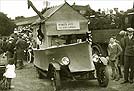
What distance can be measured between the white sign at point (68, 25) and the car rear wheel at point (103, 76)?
1734mm

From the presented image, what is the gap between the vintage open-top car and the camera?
8992 mm

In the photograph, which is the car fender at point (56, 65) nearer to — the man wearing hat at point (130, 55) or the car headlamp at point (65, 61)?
the car headlamp at point (65, 61)

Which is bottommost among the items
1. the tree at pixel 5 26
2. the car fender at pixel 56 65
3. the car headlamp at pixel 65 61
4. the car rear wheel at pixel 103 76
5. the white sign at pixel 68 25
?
the tree at pixel 5 26

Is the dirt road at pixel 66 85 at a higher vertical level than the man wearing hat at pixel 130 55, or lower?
lower

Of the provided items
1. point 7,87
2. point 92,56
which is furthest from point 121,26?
point 7,87

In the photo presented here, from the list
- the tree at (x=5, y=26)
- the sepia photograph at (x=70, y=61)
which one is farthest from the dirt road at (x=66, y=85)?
the tree at (x=5, y=26)

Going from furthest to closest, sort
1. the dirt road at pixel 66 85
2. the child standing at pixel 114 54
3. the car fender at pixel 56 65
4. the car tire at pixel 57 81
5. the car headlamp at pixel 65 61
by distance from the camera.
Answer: the child standing at pixel 114 54, the dirt road at pixel 66 85, the car headlamp at pixel 65 61, the car fender at pixel 56 65, the car tire at pixel 57 81

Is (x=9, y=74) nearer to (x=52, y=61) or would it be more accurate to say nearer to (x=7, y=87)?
(x=7, y=87)

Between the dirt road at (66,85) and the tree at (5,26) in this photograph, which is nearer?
the dirt road at (66,85)

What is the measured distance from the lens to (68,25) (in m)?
10.3

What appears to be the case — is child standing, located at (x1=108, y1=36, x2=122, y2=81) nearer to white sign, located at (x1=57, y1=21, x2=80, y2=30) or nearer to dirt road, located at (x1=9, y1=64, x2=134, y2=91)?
dirt road, located at (x1=9, y1=64, x2=134, y2=91)

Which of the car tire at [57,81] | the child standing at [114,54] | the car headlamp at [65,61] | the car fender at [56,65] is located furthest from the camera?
the child standing at [114,54]

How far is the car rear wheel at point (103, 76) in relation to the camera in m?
9.32

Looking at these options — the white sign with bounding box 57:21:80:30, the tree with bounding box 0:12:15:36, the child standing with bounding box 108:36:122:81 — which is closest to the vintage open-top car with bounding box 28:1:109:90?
the white sign with bounding box 57:21:80:30
